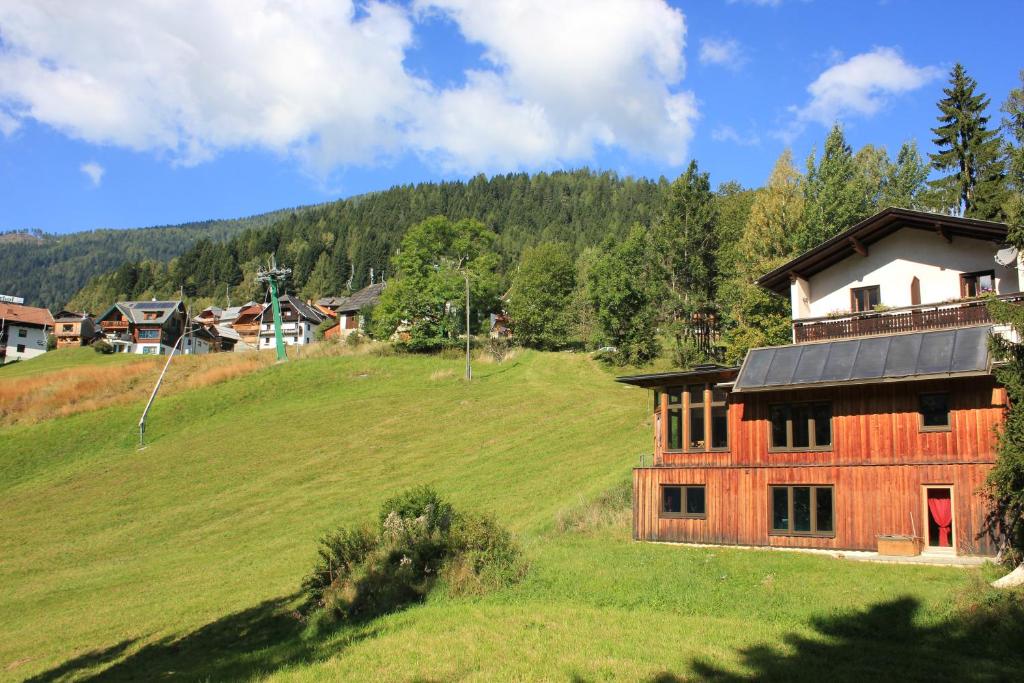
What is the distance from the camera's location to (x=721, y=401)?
25547mm

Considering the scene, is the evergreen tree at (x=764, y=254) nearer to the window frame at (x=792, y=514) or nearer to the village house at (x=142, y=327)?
the window frame at (x=792, y=514)

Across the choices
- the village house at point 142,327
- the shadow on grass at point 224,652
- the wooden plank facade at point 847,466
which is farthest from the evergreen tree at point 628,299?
the village house at point 142,327

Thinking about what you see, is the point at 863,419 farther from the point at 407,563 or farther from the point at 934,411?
the point at 407,563

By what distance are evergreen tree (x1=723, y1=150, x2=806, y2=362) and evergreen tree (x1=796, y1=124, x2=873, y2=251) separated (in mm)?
911

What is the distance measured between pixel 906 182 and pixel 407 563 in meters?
52.1

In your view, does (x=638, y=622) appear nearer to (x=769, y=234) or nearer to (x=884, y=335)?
(x=884, y=335)

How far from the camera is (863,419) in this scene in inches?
890

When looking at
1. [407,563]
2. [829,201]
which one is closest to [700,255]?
[829,201]

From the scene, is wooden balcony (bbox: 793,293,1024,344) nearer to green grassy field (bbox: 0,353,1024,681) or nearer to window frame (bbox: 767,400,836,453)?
window frame (bbox: 767,400,836,453)

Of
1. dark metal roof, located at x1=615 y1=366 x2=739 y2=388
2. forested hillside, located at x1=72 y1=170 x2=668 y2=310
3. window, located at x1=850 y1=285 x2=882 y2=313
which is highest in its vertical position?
forested hillside, located at x1=72 y1=170 x2=668 y2=310

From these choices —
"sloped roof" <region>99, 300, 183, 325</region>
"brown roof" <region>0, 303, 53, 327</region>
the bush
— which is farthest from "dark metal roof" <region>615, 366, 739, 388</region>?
"brown roof" <region>0, 303, 53, 327</region>

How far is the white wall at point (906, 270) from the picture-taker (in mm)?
26453

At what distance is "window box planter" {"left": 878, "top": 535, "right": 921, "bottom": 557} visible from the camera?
20.3 meters

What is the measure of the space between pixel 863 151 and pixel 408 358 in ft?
135
